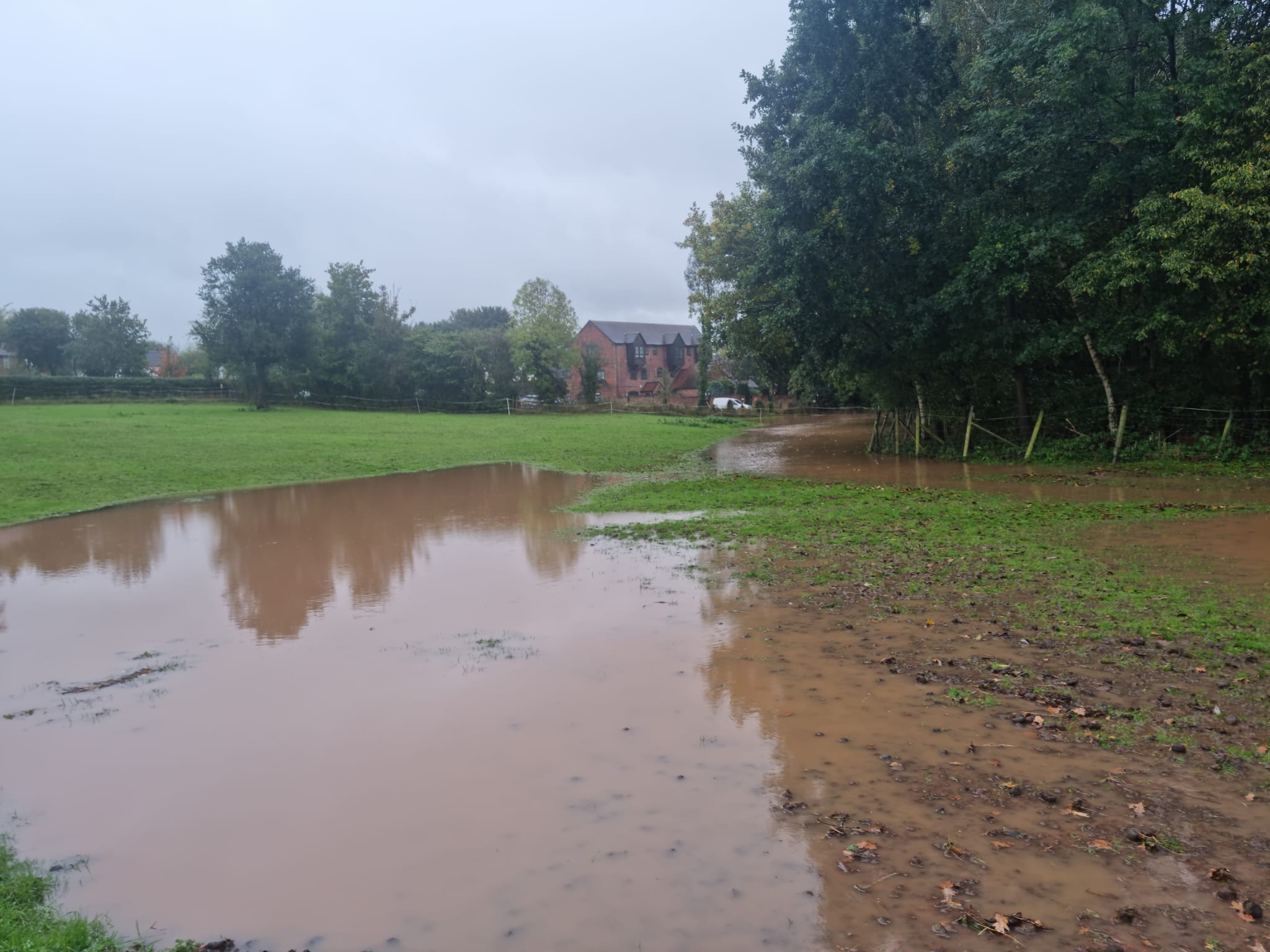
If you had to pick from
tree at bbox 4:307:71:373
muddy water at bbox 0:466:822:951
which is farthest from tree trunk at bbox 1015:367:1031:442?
tree at bbox 4:307:71:373

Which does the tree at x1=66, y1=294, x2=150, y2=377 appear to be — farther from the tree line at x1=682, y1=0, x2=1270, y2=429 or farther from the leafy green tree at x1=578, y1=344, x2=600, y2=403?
the tree line at x1=682, y1=0, x2=1270, y2=429

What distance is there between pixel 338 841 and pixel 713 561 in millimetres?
7689

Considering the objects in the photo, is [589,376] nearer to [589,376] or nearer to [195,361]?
[589,376]

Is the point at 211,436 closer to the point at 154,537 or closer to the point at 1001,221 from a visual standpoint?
the point at 154,537

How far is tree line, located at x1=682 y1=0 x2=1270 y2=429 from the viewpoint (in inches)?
752

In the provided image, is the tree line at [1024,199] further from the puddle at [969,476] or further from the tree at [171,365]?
the tree at [171,365]

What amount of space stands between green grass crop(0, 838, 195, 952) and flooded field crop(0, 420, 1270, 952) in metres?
0.16

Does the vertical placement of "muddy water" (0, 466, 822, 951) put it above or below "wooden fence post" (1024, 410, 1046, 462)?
below

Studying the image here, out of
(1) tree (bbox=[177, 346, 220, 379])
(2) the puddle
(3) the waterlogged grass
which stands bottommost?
(3) the waterlogged grass

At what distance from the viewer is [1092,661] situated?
7.36 metres

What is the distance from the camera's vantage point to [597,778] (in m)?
5.83

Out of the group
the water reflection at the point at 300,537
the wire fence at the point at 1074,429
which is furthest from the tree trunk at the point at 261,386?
the wire fence at the point at 1074,429

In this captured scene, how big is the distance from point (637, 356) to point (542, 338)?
2437 cm

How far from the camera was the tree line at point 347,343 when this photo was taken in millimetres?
54062
